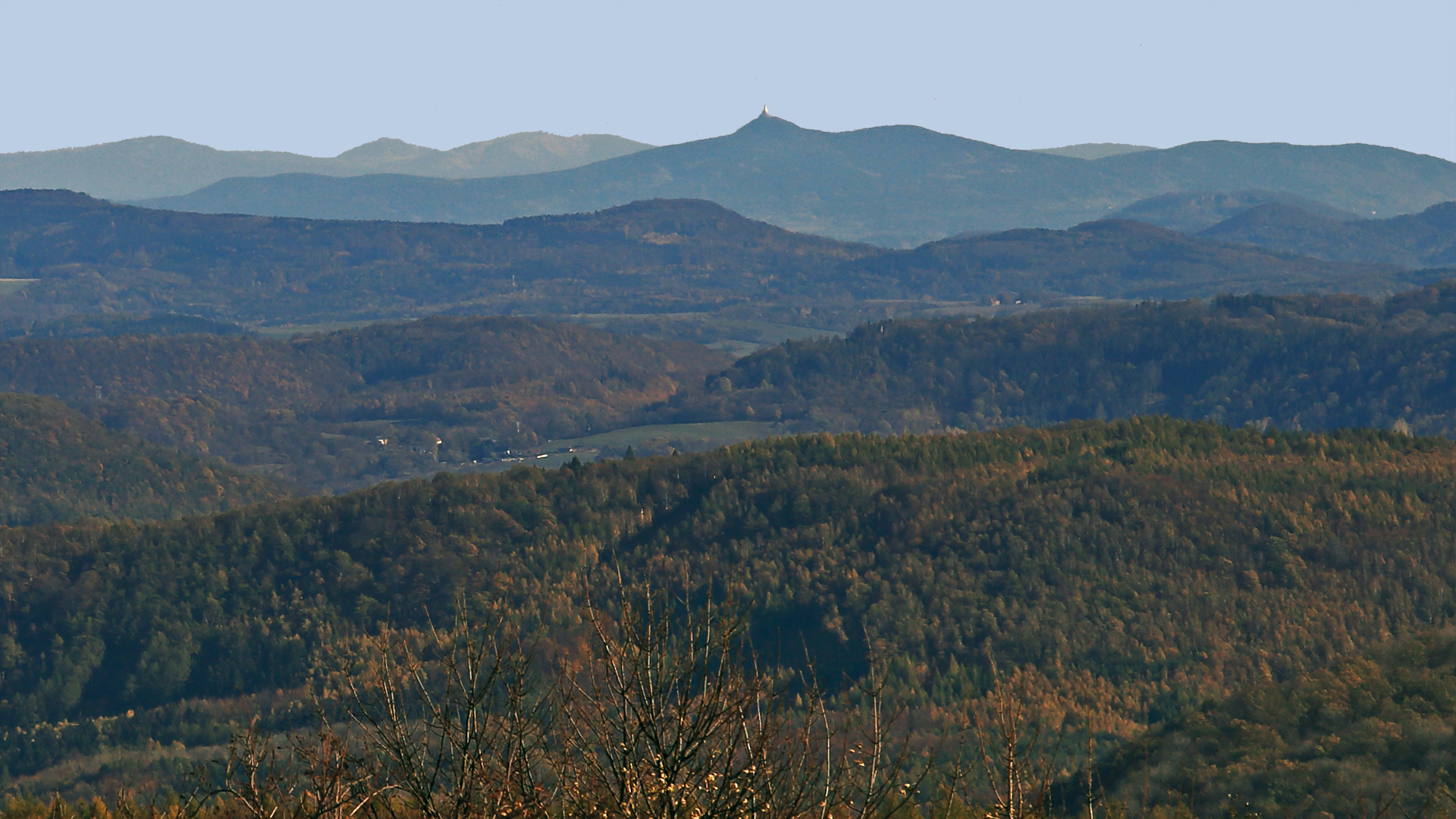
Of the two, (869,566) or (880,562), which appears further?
(880,562)

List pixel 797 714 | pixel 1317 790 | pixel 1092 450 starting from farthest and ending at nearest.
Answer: pixel 1092 450
pixel 797 714
pixel 1317 790

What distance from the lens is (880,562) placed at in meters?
156

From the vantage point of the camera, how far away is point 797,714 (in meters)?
108

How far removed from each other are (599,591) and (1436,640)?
87305 mm

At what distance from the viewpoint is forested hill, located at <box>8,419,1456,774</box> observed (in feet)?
435

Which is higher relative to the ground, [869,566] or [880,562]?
Result: [880,562]

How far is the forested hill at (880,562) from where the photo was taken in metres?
132

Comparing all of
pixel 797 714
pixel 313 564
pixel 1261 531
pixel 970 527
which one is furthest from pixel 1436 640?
pixel 313 564

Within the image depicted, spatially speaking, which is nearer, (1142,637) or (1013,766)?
(1013,766)

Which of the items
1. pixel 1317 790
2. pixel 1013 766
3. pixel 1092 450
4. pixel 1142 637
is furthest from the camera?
pixel 1092 450

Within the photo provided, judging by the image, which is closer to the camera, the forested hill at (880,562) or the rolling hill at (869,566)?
the rolling hill at (869,566)

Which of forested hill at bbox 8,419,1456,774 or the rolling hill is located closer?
the rolling hill

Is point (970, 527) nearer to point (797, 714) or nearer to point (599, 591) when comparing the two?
point (599, 591)

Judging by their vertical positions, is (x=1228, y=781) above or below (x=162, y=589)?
above
